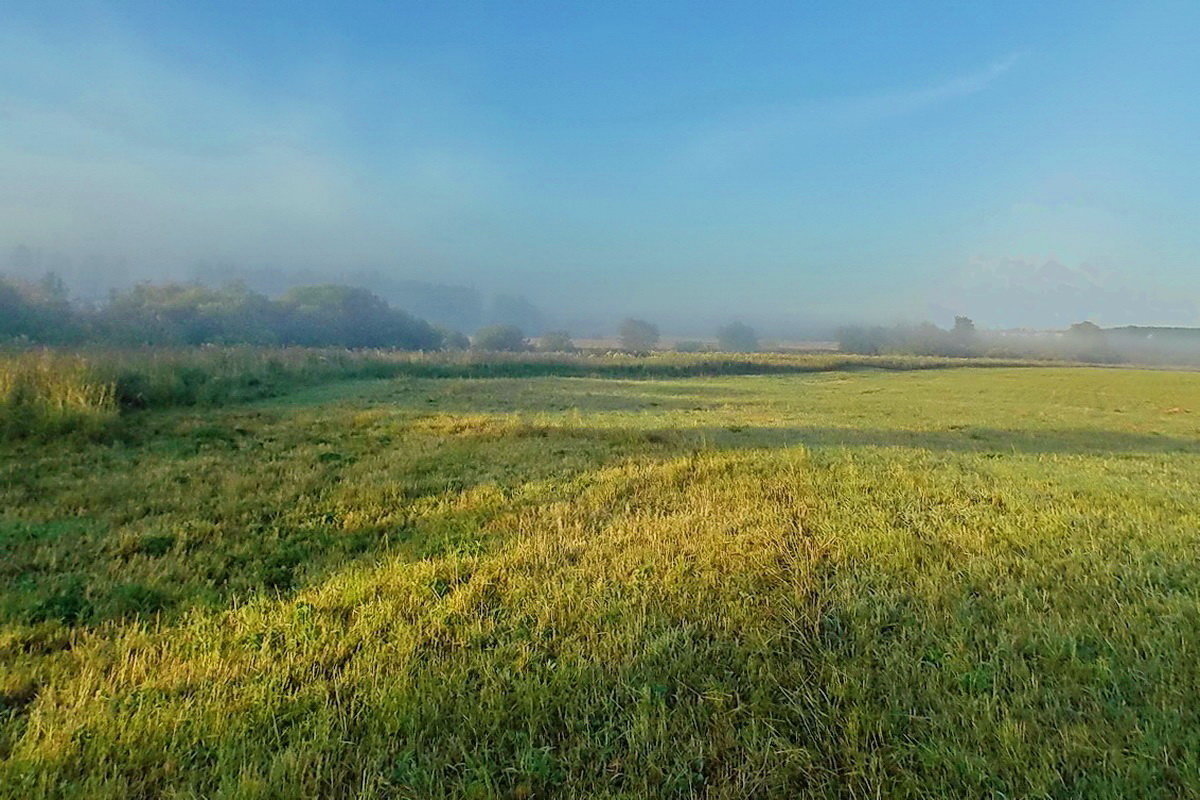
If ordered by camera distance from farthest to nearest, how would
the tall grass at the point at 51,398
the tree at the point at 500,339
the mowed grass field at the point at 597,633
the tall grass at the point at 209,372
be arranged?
1. the tree at the point at 500,339
2. the tall grass at the point at 209,372
3. the tall grass at the point at 51,398
4. the mowed grass field at the point at 597,633

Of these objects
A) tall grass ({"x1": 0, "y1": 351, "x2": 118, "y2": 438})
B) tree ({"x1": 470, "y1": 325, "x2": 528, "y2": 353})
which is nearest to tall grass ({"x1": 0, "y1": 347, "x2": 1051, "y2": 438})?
tall grass ({"x1": 0, "y1": 351, "x2": 118, "y2": 438})

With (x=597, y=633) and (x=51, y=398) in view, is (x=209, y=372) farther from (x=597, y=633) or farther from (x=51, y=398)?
(x=597, y=633)

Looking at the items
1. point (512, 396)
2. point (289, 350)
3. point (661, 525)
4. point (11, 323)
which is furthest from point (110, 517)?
point (11, 323)

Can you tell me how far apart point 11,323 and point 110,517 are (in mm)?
63965

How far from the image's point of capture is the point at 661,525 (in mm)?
6422

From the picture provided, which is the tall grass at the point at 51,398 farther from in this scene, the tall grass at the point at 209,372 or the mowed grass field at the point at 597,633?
the mowed grass field at the point at 597,633

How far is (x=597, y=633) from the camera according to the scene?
13.3 ft

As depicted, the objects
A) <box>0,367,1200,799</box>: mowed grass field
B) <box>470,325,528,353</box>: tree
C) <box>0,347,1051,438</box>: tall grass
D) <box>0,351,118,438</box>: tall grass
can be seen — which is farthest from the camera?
<box>470,325,528,353</box>: tree

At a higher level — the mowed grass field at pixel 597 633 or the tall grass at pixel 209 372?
the tall grass at pixel 209 372

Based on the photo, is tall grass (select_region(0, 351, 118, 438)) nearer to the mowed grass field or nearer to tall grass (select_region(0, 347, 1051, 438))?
tall grass (select_region(0, 347, 1051, 438))

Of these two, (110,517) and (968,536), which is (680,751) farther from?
(110,517)

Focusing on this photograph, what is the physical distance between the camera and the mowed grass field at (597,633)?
9.17 feet

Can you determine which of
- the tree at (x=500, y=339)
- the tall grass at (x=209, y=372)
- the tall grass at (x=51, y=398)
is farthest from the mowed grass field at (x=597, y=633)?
the tree at (x=500, y=339)

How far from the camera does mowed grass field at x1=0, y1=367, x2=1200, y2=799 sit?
2.79 m
